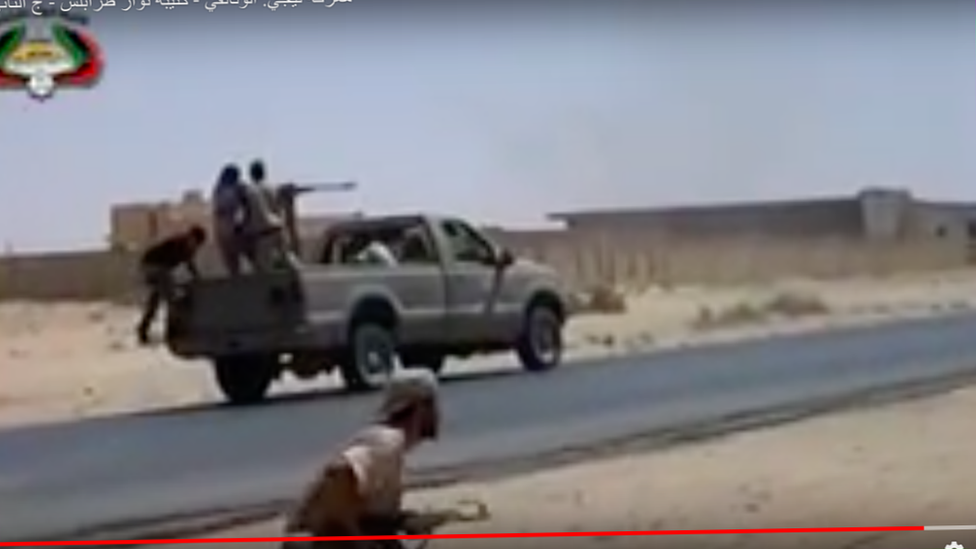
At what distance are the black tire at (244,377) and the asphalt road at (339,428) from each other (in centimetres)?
65

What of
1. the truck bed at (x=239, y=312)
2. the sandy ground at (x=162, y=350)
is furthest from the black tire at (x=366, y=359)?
the sandy ground at (x=162, y=350)

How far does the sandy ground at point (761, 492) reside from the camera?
34.1ft

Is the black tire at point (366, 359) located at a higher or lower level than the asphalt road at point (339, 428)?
higher

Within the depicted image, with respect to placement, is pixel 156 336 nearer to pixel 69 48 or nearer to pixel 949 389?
pixel 949 389

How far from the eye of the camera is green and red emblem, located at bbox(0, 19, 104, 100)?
25.0ft

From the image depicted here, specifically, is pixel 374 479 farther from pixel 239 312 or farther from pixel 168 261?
pixel 168 261

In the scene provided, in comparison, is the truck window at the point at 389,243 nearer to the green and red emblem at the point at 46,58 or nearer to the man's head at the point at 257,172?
the man's head at the point at 257,172

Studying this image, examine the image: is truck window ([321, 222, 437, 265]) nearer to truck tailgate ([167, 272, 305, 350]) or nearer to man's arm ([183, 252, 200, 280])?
man's arm ([183, 252, 200, 280])

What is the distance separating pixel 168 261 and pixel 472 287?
3.56 m

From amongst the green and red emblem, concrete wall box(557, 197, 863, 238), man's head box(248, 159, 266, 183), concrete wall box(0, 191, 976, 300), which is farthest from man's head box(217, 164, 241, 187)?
concrete wall box(557, 197, 863, 238)

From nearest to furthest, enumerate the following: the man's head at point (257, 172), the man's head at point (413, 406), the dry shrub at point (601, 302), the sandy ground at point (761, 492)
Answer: the man's head at point (413, 406) → the sandy ground at point (761, 492) → the man's head at point (257, 172) → the dry shrub at point (601, 302)

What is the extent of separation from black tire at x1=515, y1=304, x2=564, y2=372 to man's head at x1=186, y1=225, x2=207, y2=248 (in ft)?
15.1

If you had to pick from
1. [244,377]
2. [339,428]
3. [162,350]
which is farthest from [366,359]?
[162,350]

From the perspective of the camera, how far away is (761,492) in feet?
39.6
